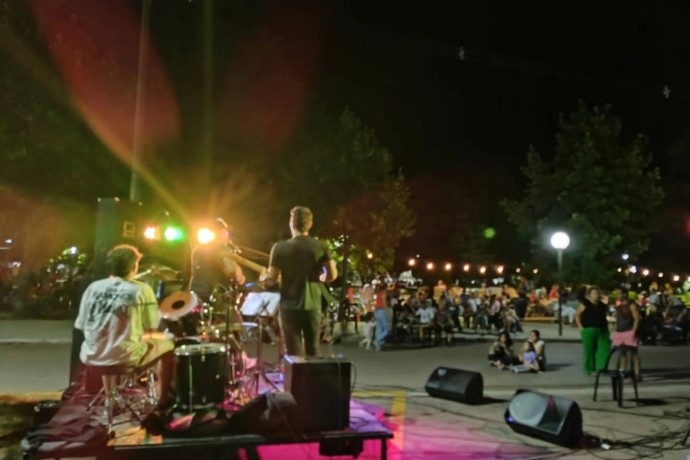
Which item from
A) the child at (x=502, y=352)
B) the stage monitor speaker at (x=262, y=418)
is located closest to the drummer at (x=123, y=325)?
the stage monitor speaker at (x=262, y=418)

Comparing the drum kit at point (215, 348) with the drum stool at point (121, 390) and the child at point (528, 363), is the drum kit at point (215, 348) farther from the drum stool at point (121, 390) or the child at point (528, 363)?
the child at point (528, 363)

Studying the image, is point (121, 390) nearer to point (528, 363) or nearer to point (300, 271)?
point (300, 271)

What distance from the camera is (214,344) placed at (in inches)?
265

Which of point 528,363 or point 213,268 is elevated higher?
point 213,268

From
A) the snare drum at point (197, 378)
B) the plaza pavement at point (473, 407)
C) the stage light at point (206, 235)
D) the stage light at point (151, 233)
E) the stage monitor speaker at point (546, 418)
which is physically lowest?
the plaza pavement at point (473, 407)

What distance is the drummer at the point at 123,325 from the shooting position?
5.99 m

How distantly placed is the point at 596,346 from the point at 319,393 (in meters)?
8.36

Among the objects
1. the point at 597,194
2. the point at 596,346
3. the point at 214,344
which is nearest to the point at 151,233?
the point at 214,344

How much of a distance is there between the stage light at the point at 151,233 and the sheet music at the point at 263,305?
2.22 m

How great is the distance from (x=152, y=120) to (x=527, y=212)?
22.4m

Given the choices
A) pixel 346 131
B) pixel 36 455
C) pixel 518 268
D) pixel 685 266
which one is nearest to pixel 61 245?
pixel 346 131

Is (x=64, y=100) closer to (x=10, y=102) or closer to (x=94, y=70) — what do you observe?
(x=94, y=70)

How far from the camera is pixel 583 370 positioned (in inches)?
525

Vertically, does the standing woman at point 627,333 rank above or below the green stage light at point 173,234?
below
